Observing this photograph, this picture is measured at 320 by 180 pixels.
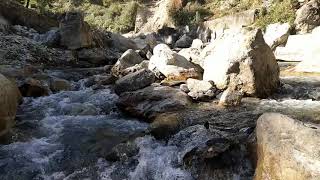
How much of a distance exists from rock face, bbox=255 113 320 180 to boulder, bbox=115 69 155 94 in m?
5.47

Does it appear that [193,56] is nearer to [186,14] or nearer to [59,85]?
[59,85]

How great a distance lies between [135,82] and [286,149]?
6288 millimetres

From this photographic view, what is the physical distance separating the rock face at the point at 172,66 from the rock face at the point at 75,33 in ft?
21.4

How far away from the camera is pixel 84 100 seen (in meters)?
10.9

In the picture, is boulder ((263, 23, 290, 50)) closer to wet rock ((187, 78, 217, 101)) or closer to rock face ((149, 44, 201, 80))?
rock face ((149, 44, 201, 80))

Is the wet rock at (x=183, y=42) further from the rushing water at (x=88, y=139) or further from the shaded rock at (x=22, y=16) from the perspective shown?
the rushing water at (x=88, y=139)

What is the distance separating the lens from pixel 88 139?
8195mm

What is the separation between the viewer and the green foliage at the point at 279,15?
21.8 m

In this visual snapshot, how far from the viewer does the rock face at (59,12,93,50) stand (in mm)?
18688

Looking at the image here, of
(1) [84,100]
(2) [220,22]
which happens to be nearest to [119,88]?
(1) [84,100]

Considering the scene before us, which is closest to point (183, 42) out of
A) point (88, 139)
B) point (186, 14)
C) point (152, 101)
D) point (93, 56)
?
point (186, 14)

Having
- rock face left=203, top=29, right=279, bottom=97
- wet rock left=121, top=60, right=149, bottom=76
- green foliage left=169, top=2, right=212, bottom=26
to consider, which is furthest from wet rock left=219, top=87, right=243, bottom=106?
green foliage left=169, top=2, right=212, bottom=26

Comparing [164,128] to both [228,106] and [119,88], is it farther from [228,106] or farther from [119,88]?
[119,88]

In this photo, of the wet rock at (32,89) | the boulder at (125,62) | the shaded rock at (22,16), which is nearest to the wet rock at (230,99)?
the wet rock at (32,89)
